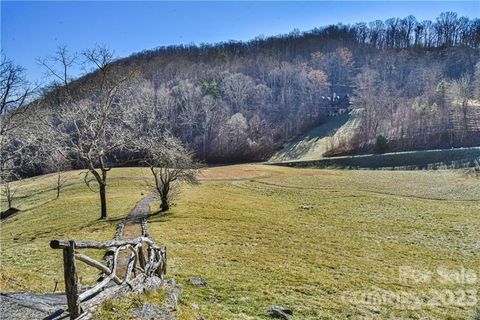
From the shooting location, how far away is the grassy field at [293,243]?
42.5ft

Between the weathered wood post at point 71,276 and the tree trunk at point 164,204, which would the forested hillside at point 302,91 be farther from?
the weathered wood post at point 71,276

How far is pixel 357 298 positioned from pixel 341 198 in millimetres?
26852

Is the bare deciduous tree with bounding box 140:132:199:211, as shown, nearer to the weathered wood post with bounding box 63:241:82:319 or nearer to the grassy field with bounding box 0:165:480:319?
the grassy field with bounding box 0:165:480:319

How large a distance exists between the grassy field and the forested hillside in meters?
9.78

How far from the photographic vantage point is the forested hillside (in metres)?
80.2

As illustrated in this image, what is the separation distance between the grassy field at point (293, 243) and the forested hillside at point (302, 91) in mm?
9780

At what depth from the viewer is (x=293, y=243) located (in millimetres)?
22641

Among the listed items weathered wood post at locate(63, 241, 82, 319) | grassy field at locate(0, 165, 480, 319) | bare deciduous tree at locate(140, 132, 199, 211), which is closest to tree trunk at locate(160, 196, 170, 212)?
bare deciduous tree at locate(140, 132, 199, 211)

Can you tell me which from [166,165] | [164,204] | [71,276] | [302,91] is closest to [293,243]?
[164,204]

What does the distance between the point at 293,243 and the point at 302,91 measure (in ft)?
347

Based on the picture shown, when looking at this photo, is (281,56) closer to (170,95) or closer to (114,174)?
(170,95)

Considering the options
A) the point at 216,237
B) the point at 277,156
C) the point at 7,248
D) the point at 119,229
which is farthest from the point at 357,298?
the point at 277,156

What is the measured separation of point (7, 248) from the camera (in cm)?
2136

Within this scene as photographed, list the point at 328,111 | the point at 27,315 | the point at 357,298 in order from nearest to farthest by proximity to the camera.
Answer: the point at 27,315 < the point at 357,298 < the point at 328,111
